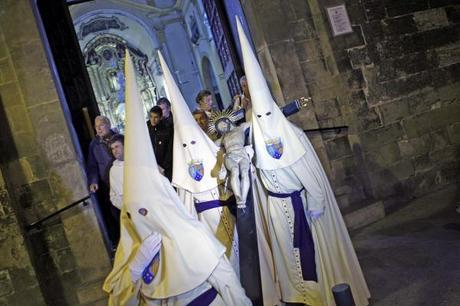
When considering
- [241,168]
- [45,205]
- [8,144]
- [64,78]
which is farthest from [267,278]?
[64,78]

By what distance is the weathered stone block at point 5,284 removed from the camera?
4.65 metres

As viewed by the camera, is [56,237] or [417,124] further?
[417,124]

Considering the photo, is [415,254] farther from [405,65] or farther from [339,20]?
[339,20]

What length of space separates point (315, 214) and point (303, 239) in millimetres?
233

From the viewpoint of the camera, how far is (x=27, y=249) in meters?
4.64

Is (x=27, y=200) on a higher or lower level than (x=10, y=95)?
lower

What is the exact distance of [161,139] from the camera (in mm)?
5289

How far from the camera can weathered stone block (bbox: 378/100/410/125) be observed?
610cm

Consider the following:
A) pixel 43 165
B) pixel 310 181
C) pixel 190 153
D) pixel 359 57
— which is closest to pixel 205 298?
pixel 310 181

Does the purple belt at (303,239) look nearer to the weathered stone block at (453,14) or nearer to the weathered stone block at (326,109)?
the weathered stone block at (326,109)

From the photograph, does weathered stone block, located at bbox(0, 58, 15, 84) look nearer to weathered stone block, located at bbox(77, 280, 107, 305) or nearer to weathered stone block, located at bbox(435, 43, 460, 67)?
weathered stone block, located at bbox(77, 280, 107, 305)

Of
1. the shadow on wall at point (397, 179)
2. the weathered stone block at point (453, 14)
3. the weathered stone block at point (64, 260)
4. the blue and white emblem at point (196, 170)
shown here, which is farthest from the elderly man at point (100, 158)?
the weathered stone block at point (453, 14)

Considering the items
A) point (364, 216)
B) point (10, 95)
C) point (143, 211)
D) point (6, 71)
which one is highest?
point (6, 71)

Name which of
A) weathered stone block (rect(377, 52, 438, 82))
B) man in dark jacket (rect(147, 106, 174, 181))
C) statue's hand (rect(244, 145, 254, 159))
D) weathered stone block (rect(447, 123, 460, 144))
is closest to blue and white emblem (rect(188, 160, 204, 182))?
statue's hand (rect(244, 145, 254, 159))
